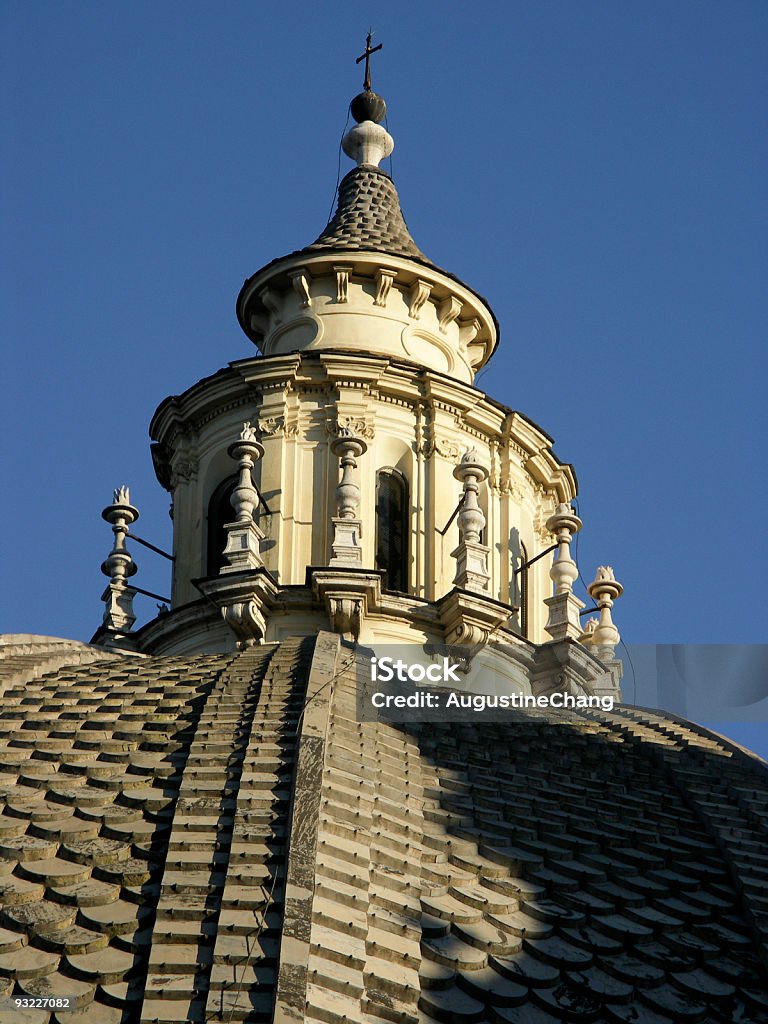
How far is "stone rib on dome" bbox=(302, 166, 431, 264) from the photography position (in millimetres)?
32688

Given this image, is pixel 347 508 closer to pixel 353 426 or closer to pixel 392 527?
pixel 392 527

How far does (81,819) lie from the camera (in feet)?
61.2

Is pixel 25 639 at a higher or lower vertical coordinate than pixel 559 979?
higher

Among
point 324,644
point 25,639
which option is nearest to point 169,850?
point 324,644

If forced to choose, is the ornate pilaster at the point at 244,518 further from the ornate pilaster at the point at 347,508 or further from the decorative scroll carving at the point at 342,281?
the decorative scroll carving at the point at 342,281

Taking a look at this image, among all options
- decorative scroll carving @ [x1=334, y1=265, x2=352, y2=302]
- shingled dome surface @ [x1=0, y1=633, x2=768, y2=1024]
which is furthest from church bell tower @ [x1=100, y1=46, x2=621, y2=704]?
shingled dome surface @ [x1=0, y1=633, x2=768, y2=1024]

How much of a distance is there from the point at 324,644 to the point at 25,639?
443 centimetres

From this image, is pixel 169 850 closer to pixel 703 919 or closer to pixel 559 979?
pixel 559 979

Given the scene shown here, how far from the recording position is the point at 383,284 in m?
31.8

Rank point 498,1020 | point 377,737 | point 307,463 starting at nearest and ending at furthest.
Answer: point 498,1020
point 377,737
point 307,463

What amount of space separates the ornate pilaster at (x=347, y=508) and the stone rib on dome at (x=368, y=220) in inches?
176

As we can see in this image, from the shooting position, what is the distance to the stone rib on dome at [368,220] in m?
32.7

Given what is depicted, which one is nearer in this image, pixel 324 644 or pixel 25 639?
pixel 324 644

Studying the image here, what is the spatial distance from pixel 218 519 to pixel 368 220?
6351 mm
